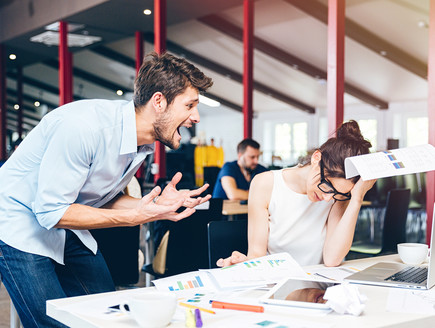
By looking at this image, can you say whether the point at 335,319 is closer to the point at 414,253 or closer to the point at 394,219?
the point at 414,253

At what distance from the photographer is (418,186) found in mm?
7039

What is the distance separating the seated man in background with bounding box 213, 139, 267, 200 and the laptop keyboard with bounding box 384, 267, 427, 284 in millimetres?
2952

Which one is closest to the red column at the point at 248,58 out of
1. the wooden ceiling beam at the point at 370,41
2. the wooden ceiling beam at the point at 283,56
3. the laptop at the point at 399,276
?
the wooden ceiling beam at the point at 370,41

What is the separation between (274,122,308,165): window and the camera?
14.0 metres

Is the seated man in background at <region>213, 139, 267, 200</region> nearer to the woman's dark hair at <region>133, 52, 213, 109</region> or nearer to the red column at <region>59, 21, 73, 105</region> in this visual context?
the woman's dark hair at <region>133, 52, 213, 109</region>

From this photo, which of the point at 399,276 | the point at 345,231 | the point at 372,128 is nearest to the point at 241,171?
the point at 345,231

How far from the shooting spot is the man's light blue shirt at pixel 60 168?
5.22 feet

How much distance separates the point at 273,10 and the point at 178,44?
2.96m

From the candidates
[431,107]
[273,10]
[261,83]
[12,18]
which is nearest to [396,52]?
[273,10]

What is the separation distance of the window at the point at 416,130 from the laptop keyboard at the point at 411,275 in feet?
32.9

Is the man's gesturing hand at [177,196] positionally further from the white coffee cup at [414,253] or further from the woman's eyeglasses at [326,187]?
the white coffee cup at [414,253]

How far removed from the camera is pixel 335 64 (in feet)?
13.1

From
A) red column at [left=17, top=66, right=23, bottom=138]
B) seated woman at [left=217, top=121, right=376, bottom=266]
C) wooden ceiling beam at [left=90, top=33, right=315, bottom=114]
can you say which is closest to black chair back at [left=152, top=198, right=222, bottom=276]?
seated woman at [left=217, top=121, right=376, bottom=266]

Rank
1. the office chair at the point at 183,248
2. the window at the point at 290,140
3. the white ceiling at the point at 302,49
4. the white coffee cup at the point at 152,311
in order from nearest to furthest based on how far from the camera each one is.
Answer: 1. the white coffee cup at the point at 152,311
2. the office chair at the point at 183,248
3. the white ceiling at the point at 302,49
4. the window at the point at 290,140
